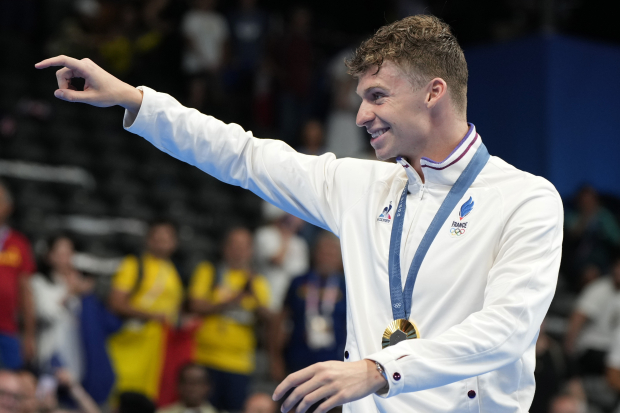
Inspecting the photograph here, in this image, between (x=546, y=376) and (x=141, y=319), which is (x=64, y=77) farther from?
(x=546, y=376)

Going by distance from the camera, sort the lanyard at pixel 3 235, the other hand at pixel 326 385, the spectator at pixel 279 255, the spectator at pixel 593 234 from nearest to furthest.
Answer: the other hand at pixel 326 385, the lanyard at pixel 3 235, the spectator at pixel 279 255, the spectator at pixel 593 234

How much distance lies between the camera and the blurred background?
6984 millimetres

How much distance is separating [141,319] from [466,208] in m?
4.57

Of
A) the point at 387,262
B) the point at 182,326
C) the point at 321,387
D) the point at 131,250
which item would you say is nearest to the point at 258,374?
the point at 182,326

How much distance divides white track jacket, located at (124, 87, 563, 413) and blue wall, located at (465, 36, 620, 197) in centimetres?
595

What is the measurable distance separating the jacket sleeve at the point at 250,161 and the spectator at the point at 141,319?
3985 mm

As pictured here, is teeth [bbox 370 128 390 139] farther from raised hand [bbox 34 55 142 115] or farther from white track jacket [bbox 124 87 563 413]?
raised hand [bbox 34 55 142 115]

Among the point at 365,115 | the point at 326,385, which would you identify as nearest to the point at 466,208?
the point at 365,115

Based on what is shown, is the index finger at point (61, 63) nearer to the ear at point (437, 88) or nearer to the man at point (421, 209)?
the man at point (421, 209)

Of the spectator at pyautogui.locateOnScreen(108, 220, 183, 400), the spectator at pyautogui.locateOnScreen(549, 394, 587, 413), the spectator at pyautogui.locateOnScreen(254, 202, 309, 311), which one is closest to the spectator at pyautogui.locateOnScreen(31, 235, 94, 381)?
the spectator at pyautogui.locateOnScreen(108, 220, 183, 400)

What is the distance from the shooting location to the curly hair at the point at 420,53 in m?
2.48

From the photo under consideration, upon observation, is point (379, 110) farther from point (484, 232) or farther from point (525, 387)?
point (525, 387)

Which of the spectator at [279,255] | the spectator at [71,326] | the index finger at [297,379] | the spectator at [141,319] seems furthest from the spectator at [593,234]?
the index finger at [297,379]

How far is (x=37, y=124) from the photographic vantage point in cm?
936
